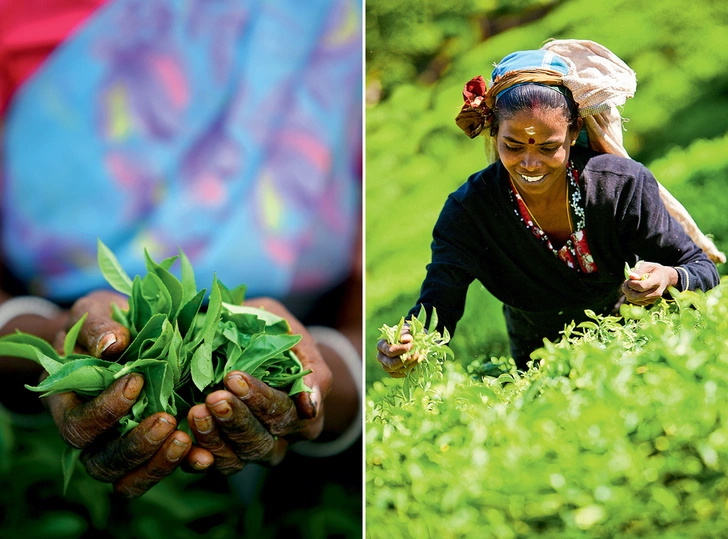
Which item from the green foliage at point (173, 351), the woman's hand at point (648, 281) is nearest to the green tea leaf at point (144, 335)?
the green foliage at point (173, 351)

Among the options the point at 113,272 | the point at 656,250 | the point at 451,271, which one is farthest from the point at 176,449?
the point at 656,250

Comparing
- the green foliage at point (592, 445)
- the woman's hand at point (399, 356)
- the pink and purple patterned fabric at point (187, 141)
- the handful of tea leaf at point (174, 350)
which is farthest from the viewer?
the pink and purple patterned fabric at point (187, 141)

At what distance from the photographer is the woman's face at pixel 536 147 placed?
3.78 ft

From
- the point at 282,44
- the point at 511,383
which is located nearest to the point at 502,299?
the point at 511,383

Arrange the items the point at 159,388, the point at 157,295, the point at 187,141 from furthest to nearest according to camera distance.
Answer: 1. the point at 187,141
2. the point at 157,295
3. the point at 159,388

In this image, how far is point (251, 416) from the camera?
45.1 inches

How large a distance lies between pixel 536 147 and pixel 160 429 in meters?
0.71

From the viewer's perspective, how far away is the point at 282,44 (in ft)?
5.09

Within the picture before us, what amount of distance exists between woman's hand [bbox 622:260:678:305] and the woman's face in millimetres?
182

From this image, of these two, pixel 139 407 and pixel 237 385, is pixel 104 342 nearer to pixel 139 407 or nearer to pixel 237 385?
pixel 139 407

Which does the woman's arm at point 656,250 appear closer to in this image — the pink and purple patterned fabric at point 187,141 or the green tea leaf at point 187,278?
the pink and purple patterned fabric at point 187,141

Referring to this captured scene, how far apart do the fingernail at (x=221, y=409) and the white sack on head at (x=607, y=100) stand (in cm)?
69

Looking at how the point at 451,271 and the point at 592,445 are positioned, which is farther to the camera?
the point at 451,271

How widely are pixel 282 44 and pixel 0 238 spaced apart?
710mm
